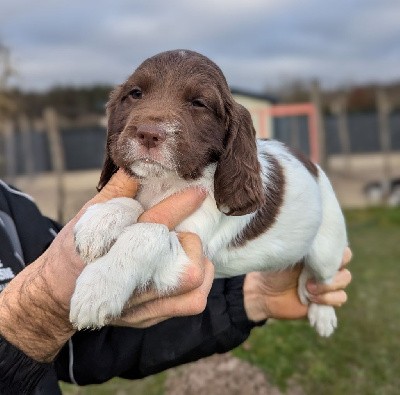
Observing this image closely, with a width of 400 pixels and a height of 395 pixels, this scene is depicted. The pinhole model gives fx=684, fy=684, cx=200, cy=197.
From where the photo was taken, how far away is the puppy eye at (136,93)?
9.66 feet

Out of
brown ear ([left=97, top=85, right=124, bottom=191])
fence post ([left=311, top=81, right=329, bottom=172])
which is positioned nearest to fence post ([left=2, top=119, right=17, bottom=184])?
fence post ([left=311, top=81, right=329, bottom=172])

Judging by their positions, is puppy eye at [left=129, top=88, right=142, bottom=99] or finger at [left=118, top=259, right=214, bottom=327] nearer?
finger at [left=118, top=259, right=214, bottom=327]

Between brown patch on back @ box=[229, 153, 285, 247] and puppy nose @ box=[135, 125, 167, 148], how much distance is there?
0.81 m

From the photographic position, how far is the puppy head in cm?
270

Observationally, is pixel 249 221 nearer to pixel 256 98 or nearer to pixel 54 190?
pixel 256 98

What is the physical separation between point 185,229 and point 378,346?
17.8ft

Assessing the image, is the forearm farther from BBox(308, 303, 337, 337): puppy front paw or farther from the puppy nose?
BBox(308, 303, 337, 337): puppy front paw

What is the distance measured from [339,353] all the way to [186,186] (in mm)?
4974

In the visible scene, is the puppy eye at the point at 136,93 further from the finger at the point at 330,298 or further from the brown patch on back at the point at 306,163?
the finger at the point at 330,298

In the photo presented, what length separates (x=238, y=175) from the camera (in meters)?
2.95

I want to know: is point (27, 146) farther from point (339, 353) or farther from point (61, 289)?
point (61, 289)

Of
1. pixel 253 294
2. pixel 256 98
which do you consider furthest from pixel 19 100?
pixel 253 294

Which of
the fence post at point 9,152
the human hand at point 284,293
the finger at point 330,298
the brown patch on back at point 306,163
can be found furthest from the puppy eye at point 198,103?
the fence post at point 9,152

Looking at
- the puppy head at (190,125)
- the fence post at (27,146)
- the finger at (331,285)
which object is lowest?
the fence post at (27,146)
